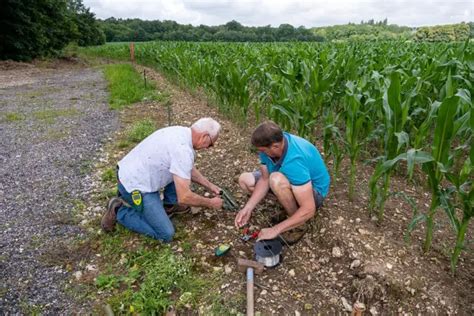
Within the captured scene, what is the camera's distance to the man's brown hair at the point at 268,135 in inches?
101

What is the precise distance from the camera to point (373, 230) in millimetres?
2990

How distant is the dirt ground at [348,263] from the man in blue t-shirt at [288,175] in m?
0.32

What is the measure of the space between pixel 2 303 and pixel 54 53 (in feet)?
84.9

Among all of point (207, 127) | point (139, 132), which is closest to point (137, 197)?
point (207, 127)

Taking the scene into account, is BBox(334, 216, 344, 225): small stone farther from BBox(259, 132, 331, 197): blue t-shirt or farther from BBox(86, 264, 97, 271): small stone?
BBox(86, 264, 97, 271): small stone

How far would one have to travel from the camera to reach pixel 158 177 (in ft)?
10.2

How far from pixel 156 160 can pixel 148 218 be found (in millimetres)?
522

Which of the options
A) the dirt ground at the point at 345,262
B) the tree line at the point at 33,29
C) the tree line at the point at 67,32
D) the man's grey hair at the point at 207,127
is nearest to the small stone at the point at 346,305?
the dirt ground at the point at 345,262

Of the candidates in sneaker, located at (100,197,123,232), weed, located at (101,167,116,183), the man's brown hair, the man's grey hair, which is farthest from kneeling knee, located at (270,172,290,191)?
weed, located at (101,167,116,183)

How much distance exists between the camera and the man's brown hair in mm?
2572

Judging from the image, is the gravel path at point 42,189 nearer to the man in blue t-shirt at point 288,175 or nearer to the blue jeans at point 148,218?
the blue jeans at point 148,218

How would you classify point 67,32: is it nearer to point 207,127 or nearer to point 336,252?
point 207,127

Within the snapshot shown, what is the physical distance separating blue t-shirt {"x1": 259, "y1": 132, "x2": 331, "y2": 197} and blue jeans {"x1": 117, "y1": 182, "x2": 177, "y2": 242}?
3.29 feet

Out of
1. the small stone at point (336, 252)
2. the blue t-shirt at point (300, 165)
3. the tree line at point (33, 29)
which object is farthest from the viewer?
the tree line at point (33, 29)
